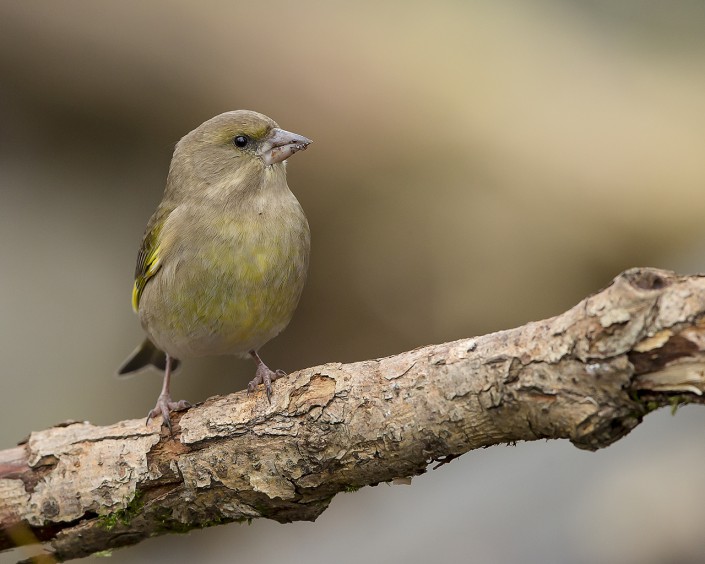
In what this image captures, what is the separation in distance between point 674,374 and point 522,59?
20.6 ft

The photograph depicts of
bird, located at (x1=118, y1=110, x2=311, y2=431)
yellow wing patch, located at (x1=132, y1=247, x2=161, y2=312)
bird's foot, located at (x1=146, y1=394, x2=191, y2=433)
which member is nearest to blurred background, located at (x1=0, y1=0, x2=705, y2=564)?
yellow wing patch, located at (x1=132, y1=247, x2=161, y2=312)

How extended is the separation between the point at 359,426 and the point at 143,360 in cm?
269

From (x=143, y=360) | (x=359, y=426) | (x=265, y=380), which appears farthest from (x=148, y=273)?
(x=359, y=426)

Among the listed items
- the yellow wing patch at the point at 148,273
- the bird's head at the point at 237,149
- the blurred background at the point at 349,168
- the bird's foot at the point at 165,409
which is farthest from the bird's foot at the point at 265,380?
the blurred background at the point at 349,168

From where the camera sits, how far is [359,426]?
3.24 metres

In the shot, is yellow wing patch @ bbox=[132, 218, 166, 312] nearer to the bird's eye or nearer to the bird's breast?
the bird's breast

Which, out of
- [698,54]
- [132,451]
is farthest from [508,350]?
[698,54]

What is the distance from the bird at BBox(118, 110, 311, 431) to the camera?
14.1 feet

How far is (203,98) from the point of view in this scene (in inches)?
314

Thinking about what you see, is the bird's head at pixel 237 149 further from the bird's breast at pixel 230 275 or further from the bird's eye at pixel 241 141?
the bird's breast at pixel 230 275

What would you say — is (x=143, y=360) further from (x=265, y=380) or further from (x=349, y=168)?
(x=349, y=168)

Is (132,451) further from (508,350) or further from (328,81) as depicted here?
(328,81)

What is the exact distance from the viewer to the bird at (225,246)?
4.30 meters

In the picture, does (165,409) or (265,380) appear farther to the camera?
(165,409)
